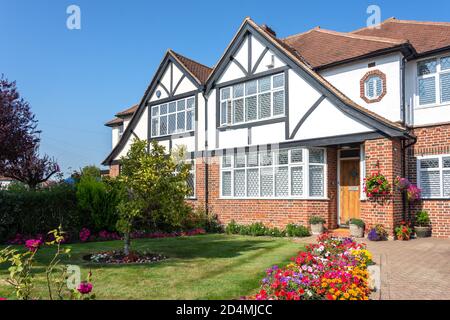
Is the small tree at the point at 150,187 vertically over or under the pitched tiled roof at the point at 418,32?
under

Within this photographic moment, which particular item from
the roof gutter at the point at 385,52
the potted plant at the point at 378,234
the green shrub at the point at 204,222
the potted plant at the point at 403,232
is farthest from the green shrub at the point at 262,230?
the roof gutter at the point at 385,52

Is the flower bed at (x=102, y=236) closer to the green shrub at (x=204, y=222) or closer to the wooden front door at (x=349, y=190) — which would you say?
the green shrub at (x=204, y=222)

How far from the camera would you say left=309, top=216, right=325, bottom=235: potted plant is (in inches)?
496

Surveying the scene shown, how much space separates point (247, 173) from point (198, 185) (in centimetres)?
267

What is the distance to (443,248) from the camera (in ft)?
31.8

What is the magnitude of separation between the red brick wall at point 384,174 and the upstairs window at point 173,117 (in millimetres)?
8013

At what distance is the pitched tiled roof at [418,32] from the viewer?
40.8ft

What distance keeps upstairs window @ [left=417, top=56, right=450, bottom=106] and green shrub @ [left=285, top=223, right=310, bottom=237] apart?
5386mm

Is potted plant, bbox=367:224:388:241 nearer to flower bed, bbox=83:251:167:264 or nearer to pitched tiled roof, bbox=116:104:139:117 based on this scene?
flower bed, bbox=83:251:167:264

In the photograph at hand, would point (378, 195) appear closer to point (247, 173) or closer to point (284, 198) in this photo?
point (284, 198)

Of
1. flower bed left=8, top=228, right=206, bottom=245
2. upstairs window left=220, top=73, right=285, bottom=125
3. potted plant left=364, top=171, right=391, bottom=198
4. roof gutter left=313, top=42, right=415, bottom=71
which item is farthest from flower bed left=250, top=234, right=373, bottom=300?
upstairs window left=220, top=73, right=285, bottom=125
